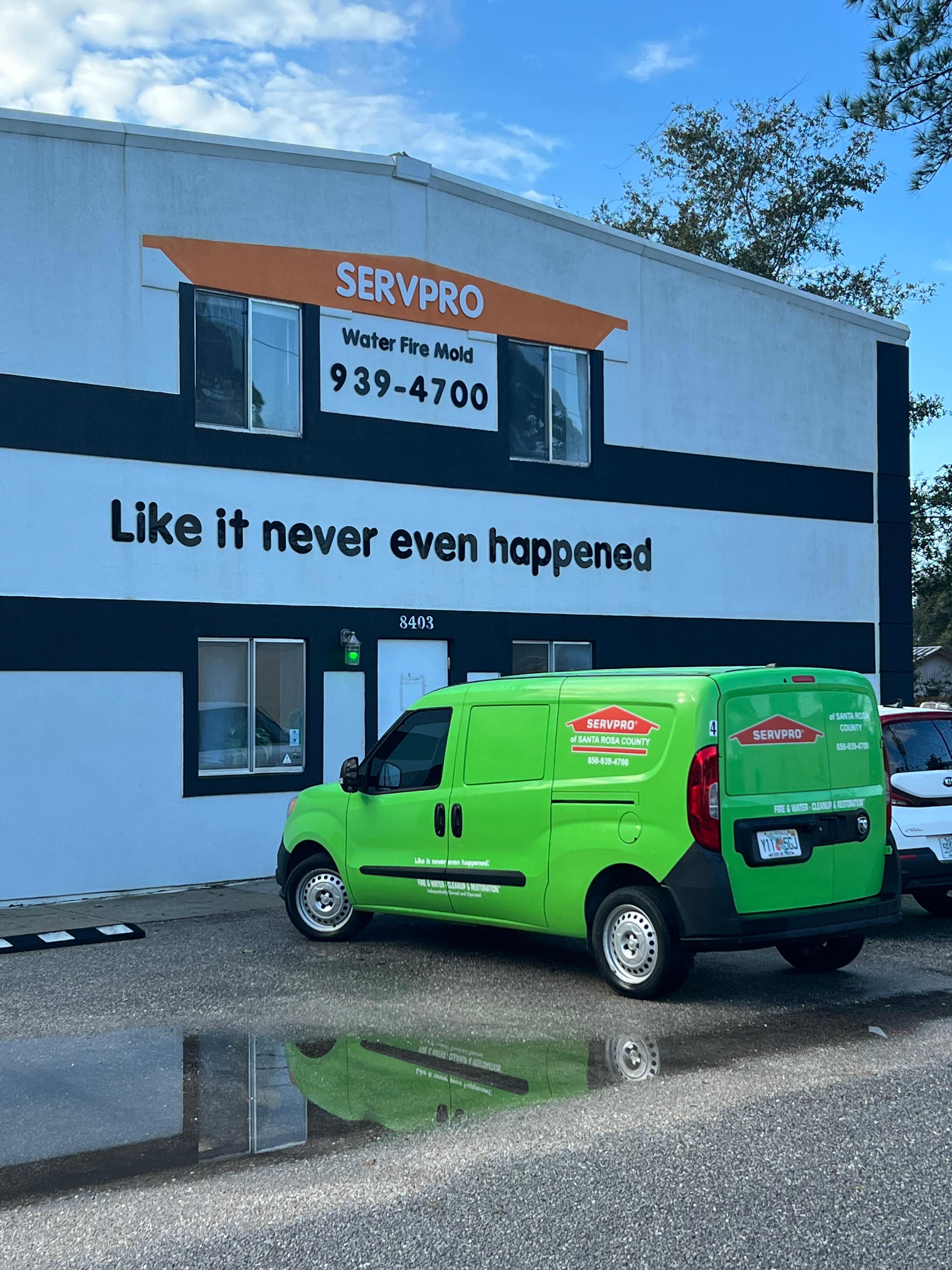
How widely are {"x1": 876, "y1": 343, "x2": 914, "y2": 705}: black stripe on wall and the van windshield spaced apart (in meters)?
10.0

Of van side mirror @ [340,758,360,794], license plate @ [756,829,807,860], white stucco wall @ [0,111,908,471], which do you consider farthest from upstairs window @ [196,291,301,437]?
license plate @ [756,829,807,860]

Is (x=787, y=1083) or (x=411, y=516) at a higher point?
(x=411, y=516)

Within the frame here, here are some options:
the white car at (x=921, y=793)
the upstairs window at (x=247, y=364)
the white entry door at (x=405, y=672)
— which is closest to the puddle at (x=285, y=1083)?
the white car at (x=921, y=793)

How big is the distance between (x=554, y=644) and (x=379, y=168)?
590 centimetres

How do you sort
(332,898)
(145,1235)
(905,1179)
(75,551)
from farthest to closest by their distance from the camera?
(75,551) < (332,898) < (905,1179) < (145,1235)

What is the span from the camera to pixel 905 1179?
16.8 ft

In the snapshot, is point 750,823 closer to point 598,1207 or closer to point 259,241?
point 598,1207

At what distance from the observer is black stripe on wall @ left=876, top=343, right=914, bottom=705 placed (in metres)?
20.3

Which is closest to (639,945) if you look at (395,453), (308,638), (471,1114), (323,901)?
(471,1114)

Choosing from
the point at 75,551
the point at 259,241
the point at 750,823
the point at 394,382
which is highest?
the point at 259,241

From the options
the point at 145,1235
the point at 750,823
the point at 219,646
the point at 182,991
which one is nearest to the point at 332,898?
the point at 182,991

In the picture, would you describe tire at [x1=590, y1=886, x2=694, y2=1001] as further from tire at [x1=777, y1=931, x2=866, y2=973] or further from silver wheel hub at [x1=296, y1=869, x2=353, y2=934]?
silver wheel hub at [x1=296, y1=869, x2=353, y2=934]

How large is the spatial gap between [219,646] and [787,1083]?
8.97 meters

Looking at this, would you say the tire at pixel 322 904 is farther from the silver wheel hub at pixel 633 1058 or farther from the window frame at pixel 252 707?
the window frame at pixel 252 707
